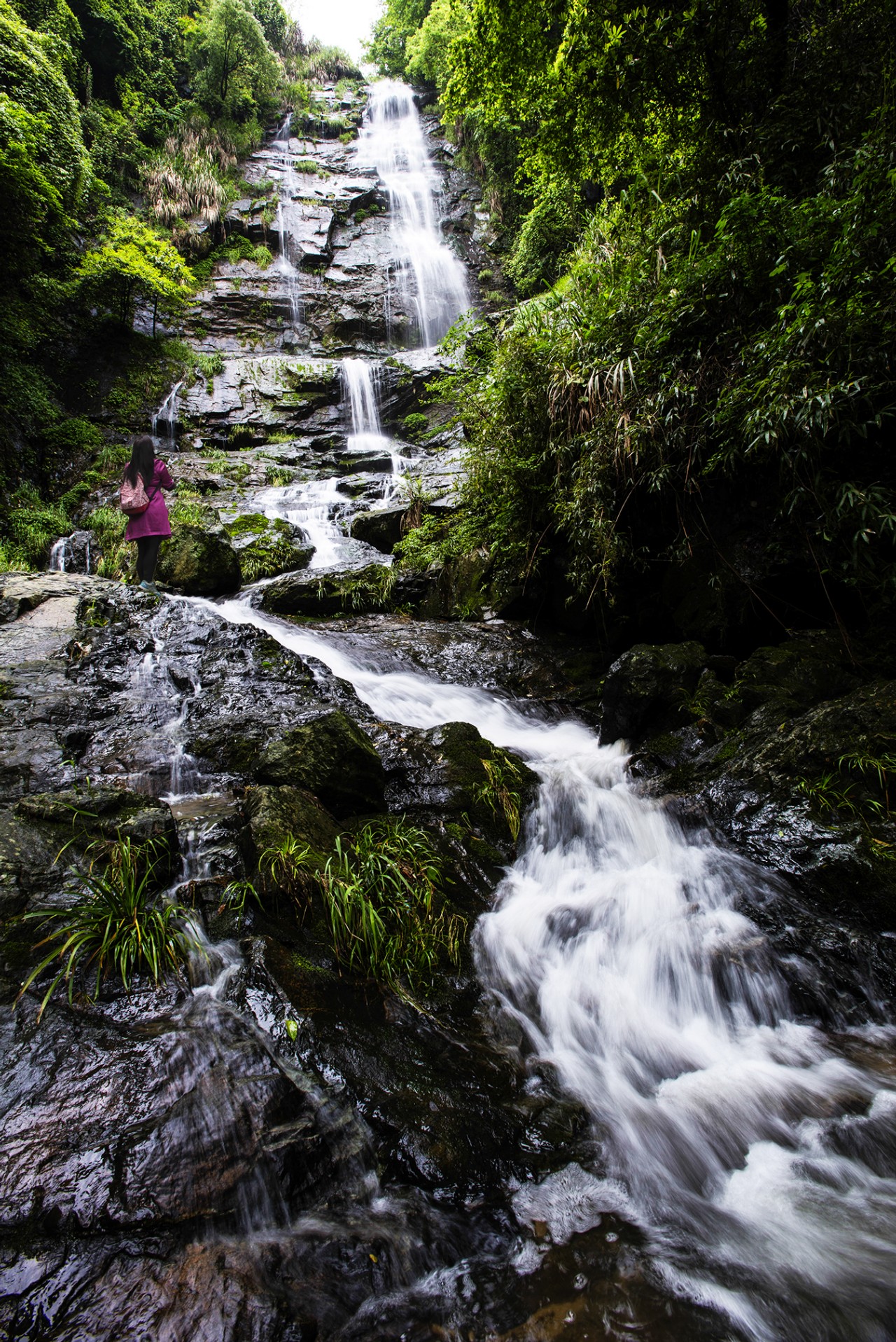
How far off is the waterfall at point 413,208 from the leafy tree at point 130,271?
8029 mm

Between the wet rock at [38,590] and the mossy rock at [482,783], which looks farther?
the wet rock at [38,590]

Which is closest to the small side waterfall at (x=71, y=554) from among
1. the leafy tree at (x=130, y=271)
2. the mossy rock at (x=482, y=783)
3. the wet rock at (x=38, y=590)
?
the wet rock at (x=38, y=590)

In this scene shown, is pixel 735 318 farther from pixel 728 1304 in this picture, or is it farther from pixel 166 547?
pixel 166 547

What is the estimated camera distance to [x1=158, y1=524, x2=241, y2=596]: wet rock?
838 centimetres

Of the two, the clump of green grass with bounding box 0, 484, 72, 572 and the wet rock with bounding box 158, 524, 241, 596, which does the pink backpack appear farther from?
the clump of green grass with bounding box 0, 484, 72, 572

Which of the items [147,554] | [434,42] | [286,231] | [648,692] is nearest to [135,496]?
[147,554]

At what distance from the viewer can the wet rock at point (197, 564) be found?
838 centimetres

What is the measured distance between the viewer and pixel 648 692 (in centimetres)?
510

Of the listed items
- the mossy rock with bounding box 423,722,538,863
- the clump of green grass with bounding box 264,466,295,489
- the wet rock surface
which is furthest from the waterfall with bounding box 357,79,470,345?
the mossy rock with bounding box 423,722,538,863

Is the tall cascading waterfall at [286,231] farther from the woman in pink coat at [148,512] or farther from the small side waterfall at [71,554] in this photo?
the woman in pink coat at [148,512]

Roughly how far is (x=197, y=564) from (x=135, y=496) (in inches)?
68.7

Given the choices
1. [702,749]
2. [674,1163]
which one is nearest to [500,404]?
[702,749]

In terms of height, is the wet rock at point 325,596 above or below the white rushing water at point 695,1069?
above

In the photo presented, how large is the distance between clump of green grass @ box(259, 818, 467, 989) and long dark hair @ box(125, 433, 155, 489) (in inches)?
211
